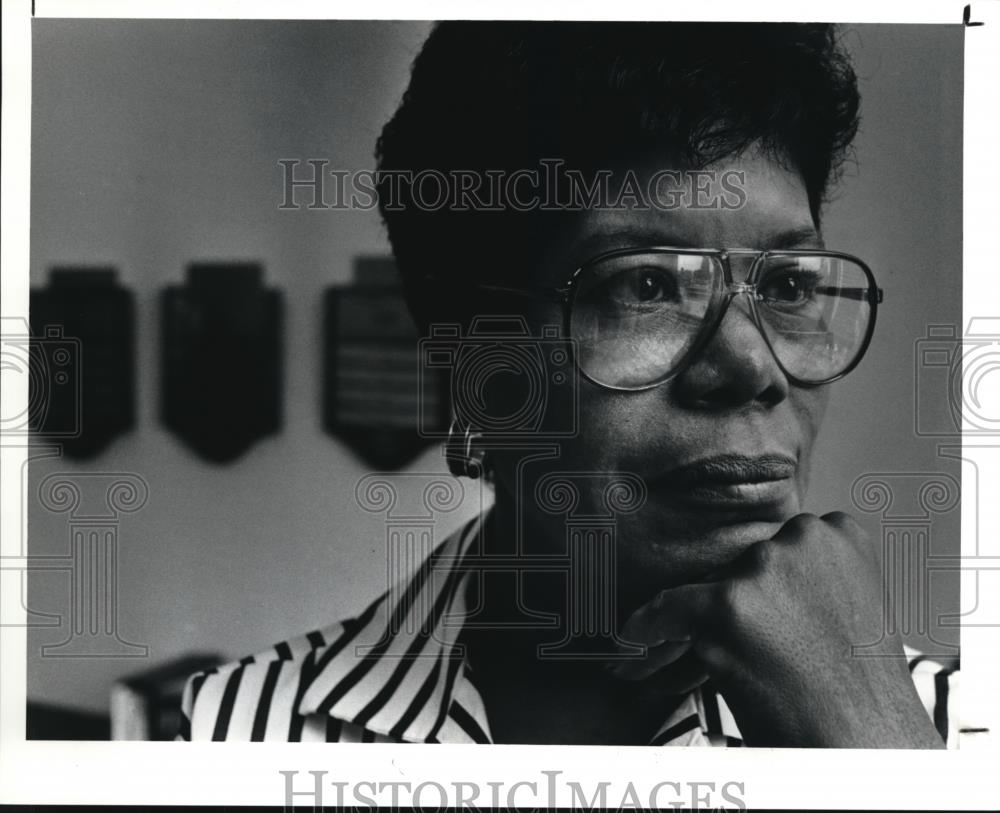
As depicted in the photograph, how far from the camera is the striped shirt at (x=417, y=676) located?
6.46 feet

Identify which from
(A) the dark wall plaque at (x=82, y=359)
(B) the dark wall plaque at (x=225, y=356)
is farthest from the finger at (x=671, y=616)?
(A) the dark wall plaque at (x=82, y=359)

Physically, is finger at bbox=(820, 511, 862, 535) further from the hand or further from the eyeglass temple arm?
the eyeglass temple arm

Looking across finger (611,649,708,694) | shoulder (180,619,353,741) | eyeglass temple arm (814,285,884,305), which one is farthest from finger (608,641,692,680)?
eyeglass temple arm (814,285,884,305)

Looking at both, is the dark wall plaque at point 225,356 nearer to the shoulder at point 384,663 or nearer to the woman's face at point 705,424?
the shoulder at point 384,663

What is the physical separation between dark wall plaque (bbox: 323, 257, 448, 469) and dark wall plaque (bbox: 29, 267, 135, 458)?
0.42 metres

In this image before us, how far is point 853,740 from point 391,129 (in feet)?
4.94

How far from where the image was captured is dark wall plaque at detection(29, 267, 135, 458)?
199 cm

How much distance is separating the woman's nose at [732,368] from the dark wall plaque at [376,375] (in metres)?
0.49

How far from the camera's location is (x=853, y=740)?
1927 millimetres

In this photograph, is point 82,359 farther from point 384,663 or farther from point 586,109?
point 586,109

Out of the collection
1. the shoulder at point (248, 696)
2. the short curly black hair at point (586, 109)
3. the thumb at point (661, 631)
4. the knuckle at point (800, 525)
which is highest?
the short curly black hair at point (586, 109)

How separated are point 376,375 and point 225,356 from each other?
1.02ft

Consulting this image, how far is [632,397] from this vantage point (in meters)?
1.90

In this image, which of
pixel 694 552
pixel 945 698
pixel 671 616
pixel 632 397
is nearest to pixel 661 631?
pixel 671 616
